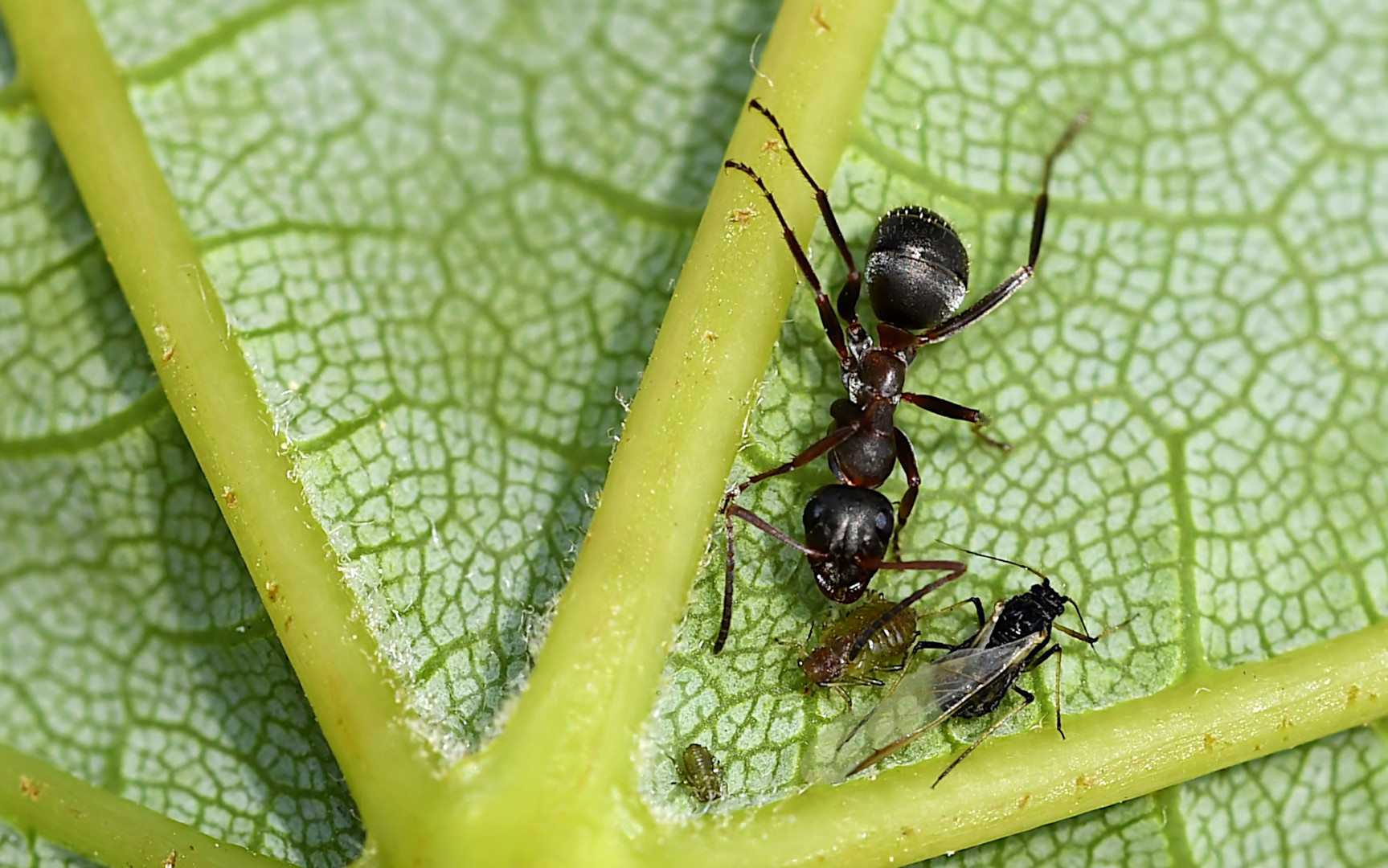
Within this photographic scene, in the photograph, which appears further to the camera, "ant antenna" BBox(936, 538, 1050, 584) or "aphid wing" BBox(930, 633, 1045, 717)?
"ant antenna" BBox(936, 538, 1050, 584)

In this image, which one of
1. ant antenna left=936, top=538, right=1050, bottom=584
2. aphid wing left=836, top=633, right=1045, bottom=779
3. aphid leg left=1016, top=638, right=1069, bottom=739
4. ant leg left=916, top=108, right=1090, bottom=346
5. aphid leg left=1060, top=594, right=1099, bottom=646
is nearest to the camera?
aphid wing left=836, top=633, right=1045, bottom=779

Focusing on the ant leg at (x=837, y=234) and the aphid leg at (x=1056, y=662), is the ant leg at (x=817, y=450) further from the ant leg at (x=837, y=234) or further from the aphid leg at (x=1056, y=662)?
the aphid leg at (x=1056, y=662)

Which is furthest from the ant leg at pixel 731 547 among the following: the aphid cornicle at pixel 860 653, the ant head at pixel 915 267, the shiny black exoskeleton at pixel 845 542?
the ant head at pixel 915 267

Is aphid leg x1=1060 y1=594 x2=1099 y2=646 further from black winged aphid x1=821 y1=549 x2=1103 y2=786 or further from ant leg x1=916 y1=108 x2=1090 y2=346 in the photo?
ant leg x1=916 y1=108 x2=1090 y2=346

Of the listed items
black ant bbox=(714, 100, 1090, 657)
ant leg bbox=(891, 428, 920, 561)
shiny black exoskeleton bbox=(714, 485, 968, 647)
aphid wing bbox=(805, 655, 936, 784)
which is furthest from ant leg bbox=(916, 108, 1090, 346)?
aphid wing bbox=(805, 655, 936, 784)

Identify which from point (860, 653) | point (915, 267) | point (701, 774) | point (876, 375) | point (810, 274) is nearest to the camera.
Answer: point (701, 774)

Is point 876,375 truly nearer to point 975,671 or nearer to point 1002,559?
point 1002,559

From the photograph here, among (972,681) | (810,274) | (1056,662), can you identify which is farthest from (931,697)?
(810,274)
